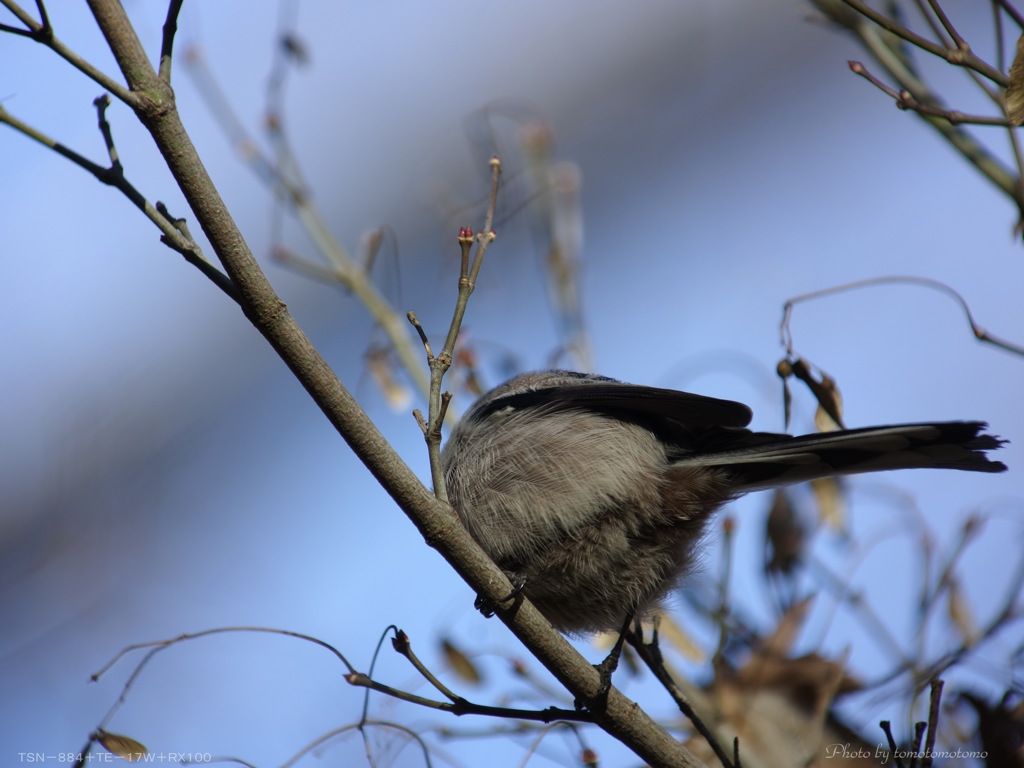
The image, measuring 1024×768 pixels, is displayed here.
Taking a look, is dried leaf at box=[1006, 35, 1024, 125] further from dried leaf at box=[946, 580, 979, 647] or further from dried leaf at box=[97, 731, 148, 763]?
dried leaf at box=[97, 731, 148, 763]

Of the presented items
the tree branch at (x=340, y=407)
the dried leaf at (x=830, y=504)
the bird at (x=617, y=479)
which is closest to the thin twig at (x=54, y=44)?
the tree branch at (x=340, y=407)

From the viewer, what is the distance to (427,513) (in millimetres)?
2166

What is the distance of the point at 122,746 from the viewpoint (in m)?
2.25

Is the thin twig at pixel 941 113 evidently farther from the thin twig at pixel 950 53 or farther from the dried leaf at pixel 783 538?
the dried leaf at pixel 783 538

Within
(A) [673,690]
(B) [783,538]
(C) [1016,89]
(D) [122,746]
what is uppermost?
(C) [1016,89]

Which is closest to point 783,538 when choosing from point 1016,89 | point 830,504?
point 830,504

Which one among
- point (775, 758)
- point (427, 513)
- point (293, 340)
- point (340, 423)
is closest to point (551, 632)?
point (427, 513)

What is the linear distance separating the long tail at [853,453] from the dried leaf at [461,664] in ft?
3.42

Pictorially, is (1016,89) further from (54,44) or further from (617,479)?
(54,44)

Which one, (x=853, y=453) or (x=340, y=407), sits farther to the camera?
(x=853, y=453)

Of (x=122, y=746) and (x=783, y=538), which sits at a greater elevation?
(x=783, y=538)

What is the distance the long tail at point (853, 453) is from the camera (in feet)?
7.76

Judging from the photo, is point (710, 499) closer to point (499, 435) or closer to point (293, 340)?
Answer: point (499, 435)

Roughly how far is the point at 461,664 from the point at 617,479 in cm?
97
